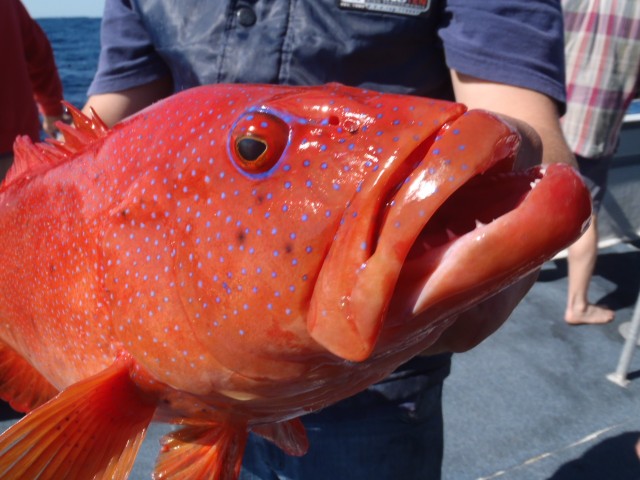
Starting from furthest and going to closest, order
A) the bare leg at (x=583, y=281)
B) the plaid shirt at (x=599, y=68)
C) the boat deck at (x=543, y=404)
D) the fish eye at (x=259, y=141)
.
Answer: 1. the bare leg at (x=583, y=281)
2. the plaid shirt at (x=599, y=68)
3. the boat deck at (x=543, y=404)
4. the fish eye at (x=259, y=141)

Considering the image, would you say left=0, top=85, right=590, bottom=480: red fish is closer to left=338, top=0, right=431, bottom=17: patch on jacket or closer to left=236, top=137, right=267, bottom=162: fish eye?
left=236, top=137, right=267, bottom=162: fish eye

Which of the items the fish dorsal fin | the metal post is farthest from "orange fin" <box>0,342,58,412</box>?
the metal post

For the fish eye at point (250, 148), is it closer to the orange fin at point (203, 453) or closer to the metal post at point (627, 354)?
the orange fin at point (203, 453)

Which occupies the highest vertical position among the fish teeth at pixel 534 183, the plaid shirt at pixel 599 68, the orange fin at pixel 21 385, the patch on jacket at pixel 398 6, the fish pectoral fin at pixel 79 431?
the patch on jacket at pixel 398 6

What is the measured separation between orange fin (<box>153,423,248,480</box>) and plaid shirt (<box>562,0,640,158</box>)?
10.9ft

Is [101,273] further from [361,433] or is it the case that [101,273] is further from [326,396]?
[361,433]

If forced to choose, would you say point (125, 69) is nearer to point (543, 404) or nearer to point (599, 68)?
point (543, 404)

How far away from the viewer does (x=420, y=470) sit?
1618 millimetres

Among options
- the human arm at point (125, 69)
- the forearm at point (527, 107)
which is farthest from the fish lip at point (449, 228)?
the human arm at point (125, 69)

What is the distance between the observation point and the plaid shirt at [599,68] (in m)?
3.54

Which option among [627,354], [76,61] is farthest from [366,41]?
[76,61]

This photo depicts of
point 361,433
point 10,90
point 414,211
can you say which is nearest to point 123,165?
point 414,211

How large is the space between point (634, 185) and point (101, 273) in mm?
5213

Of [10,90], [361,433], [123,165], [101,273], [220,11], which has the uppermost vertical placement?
[220,11]
